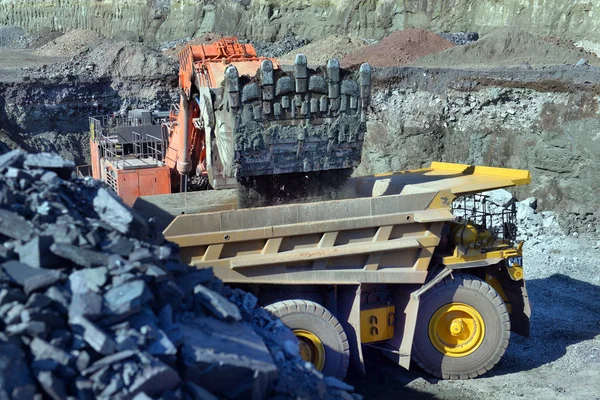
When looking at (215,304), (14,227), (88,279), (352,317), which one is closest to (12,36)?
(352,317)

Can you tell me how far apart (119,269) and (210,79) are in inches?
179

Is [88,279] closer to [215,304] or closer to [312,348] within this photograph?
[215,304]

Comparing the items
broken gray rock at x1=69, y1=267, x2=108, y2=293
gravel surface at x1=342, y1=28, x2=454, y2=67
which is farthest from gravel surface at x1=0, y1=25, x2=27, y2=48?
broken gray rock at x1=69, y1=267, x2=108, y2=293

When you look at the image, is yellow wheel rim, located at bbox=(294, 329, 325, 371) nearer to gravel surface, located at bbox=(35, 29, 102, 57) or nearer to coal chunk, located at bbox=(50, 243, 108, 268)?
coal chunk, located at bbox=(50, 243, 108, 268)

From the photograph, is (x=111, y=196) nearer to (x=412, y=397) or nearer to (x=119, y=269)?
(x=119, y=269)

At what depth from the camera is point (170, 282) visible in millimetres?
4965

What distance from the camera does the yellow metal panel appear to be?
25.7 ft

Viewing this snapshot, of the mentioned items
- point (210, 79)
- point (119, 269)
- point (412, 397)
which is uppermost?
point (210, 79)

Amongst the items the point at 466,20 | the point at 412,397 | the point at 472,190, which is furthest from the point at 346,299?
the point at 466,20

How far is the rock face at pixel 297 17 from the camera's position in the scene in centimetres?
2644

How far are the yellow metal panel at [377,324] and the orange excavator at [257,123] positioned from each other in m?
1.72

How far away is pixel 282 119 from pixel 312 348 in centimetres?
248

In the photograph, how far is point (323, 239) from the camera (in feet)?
23.9

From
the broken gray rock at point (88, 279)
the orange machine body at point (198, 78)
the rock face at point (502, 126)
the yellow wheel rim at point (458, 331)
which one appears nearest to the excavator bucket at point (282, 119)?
the orange machine body at point (198, 78)
